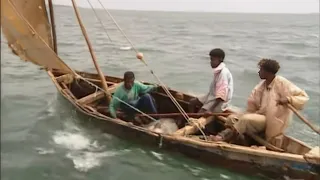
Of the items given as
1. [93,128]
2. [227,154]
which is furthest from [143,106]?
[227,154]

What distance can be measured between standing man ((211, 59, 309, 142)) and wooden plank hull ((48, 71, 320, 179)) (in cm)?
41

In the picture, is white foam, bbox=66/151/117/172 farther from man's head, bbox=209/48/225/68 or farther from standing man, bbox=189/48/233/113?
man's head, bbox=209/48/225/68

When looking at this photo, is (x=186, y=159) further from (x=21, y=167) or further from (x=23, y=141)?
(x=23, y=141)

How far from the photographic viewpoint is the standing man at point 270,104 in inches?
→ 219

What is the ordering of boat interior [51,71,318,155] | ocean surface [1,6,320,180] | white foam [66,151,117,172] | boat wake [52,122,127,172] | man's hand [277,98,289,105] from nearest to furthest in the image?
1. man's hand [277,98,289,105]
2. boat interior [51,71,318,155]
3. ocean surface [1,6,320,180]
4. white foam [66,151,117,172]
5. boat wake [52,122,127,172]

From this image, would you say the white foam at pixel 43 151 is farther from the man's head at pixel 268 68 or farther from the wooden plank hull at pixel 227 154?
the man's head at pixel 268 68

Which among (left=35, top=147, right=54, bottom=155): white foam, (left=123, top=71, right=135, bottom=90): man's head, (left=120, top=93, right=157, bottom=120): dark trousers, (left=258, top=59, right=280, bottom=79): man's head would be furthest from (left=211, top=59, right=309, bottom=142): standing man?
(left=35, top=147, right=54, bottom=155): white foam

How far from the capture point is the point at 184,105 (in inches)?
324

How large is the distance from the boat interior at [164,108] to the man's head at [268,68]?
3.41 feet

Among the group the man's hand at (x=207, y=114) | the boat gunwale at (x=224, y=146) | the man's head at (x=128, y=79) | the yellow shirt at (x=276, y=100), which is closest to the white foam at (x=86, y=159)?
the boat gunwale at (x=224, y=146)

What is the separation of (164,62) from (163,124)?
43.9ft

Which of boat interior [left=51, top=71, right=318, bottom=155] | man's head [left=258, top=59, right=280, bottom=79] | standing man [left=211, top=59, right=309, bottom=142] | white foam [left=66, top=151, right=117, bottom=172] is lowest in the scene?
white foam [left=66, top=151, right=117, bottom=172]

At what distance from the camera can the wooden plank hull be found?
5570 millimetres

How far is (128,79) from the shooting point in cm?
741
